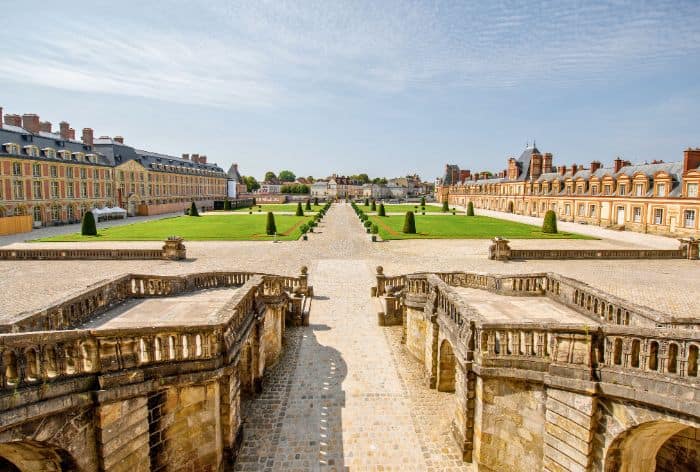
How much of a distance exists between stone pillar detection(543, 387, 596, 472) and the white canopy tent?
2189 inches

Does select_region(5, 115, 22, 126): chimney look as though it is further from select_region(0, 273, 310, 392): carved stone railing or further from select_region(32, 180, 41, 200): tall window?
select_region(0, 273, 310, 392): carved stone railing

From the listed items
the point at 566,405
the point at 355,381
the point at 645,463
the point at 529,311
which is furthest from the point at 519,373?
the point at 355,381

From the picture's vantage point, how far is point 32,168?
146ft

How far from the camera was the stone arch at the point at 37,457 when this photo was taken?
5.13 meters

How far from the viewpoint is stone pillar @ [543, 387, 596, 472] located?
566cm

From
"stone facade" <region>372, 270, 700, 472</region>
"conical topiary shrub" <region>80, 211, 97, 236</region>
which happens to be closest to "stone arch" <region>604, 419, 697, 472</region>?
"stone facade" <region>372, 270, 700, 472</region>

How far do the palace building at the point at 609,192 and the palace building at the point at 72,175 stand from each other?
62.1 meters

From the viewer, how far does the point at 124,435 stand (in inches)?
225

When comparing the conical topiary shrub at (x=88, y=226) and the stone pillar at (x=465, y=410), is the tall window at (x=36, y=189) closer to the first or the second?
the conical topiary shrub at (x=88, y=226)

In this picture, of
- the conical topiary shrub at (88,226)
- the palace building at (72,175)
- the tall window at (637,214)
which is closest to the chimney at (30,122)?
the palace building at (72,175)

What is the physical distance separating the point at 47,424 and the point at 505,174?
278 feet

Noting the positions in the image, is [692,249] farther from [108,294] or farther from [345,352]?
[108,294]

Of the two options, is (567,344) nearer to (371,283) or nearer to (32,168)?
(371,283)

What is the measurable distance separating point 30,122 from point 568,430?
5986 centimetres
